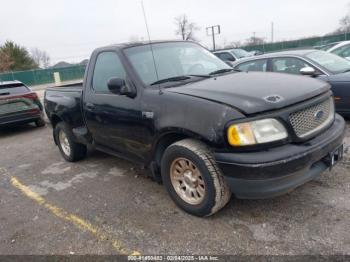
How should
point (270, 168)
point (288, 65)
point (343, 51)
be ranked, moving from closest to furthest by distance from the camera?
point (270, 168) < point (288, 65) < point (343, 51)

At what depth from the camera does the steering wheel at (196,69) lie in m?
4.03

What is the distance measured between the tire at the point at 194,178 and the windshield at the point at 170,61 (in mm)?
970

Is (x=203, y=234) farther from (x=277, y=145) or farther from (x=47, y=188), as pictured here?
(x=47, y=188)

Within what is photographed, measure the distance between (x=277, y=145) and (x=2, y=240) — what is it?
2.86 m

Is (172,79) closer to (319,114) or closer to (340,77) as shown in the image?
(319,114)

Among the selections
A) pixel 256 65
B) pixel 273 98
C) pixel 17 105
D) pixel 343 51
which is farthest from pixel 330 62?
pixel 17 105

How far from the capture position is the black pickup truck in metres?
2.79

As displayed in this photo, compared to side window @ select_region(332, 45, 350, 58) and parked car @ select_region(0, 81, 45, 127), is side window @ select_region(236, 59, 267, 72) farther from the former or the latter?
parked car @ select_region(0, 81, 45, 127)

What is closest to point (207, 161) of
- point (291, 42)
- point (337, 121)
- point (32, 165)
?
point (337, 121)

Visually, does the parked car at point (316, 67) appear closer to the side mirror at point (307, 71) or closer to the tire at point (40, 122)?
the side mirror at point (307, 71)

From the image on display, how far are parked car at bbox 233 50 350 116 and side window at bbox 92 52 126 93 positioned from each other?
7.64 ft

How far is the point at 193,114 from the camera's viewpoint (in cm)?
302

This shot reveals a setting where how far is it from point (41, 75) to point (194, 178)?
116 feet

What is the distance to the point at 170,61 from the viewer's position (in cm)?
410
